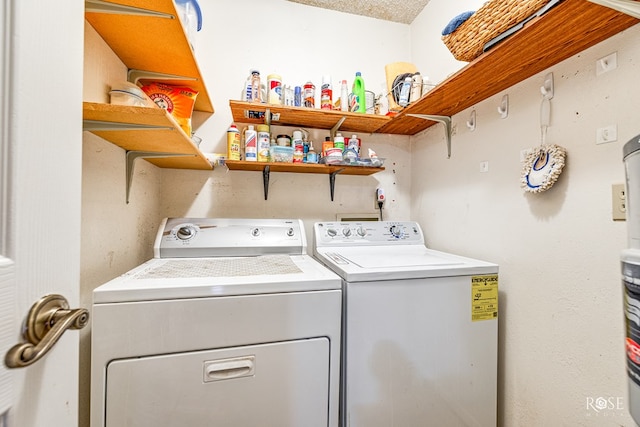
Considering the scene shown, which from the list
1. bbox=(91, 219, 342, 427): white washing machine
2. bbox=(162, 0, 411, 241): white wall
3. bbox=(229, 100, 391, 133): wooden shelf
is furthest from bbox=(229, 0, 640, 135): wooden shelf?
bbox=(91, 219, 342, 427): white washing machine

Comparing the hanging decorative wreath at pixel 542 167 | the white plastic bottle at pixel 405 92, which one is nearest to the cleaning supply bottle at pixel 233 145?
the white plastic bottle at pixel 405 92

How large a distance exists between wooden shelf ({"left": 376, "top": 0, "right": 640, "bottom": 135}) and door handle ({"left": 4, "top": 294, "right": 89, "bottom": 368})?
134 centimetres

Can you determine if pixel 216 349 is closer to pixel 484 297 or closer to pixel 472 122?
pixel 484 297

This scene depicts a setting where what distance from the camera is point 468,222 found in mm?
1455

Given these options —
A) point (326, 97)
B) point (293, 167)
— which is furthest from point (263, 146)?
point (326, 97)

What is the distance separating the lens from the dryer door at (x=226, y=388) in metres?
0.80

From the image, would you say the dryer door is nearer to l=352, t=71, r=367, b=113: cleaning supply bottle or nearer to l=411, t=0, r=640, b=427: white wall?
l=411, t=0, r=640, b=427: white wall

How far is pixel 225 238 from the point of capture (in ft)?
4.69

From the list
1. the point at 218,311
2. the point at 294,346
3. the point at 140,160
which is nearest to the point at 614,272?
the point at 294,346

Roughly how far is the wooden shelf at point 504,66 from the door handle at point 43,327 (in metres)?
1.28

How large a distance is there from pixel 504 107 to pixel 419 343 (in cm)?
115

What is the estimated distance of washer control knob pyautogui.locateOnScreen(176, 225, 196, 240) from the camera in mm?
1385

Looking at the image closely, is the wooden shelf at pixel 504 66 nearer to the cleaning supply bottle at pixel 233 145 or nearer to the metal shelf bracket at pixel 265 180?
the cleaning supply bottle at pixel 233 145

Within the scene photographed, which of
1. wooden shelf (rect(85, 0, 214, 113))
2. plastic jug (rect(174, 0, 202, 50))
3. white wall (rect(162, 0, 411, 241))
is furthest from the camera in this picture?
white wall (rect(162, 0, 411, 241))
